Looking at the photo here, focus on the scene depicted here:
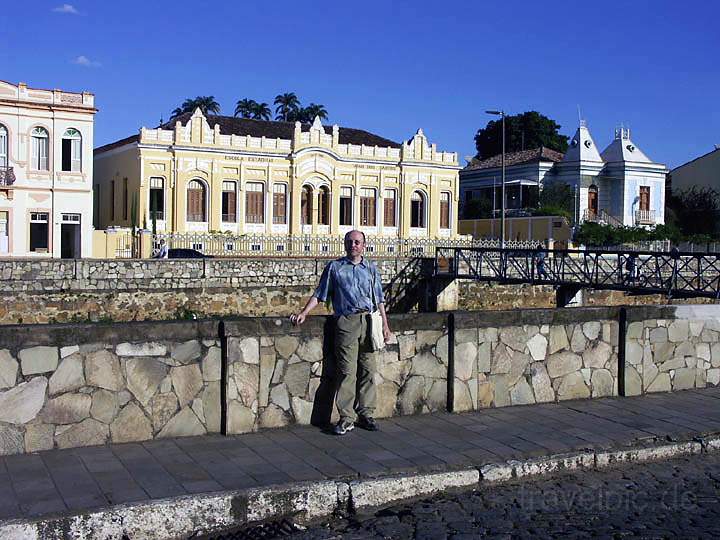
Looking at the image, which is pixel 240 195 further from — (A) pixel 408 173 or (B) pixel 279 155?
(A) pixel 408 173

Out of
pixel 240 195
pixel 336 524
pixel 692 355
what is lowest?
pixel 336 524

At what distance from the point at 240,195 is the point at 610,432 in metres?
38.2

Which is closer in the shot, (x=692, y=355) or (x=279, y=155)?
(x=692, y=355)

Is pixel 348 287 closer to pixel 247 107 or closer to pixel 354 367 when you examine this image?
pixel 354 367

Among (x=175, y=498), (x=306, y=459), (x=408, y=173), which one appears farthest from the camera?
(x=408, y=173)

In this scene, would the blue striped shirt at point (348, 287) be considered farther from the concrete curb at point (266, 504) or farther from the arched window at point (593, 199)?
the arched window at point (593, 199)

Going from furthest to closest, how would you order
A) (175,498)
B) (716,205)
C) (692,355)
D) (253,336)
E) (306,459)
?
(716,205)
(692,355)
(253,336)
(306,459)
(175,498)

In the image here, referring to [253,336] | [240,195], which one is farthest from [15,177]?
[253,336]

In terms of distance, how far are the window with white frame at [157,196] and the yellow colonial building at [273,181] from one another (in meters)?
0.05

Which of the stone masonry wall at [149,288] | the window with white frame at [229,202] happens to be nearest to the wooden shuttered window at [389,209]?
the window with white frame at [229,202]

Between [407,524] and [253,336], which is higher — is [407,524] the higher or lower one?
the lower one

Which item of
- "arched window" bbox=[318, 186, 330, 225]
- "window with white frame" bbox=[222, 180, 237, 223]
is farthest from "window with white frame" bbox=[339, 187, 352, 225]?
"window with white frame" bbox=[222, 180, 237, 223]

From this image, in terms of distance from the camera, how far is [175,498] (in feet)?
17.6

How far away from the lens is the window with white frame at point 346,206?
47.9 metres
